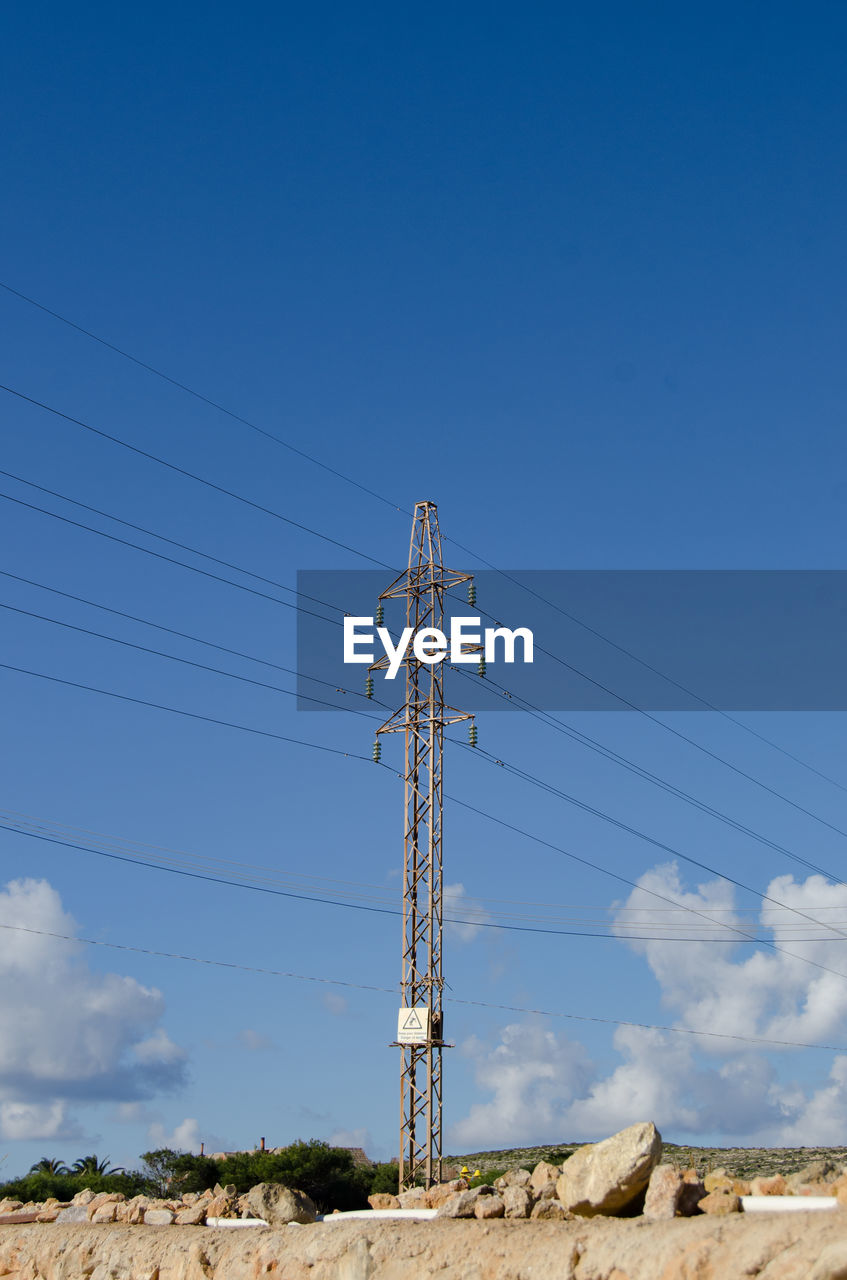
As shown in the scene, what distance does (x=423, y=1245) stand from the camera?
12.9 m

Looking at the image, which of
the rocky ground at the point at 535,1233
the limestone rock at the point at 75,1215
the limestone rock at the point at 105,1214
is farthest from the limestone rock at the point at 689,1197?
the limestone rock at the point at 75,1215

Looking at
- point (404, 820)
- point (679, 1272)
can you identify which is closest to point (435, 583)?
point (404, 820)

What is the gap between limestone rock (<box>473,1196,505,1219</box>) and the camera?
1317 centimetres

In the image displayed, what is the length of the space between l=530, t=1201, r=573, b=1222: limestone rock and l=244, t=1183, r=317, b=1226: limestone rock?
12.6ft

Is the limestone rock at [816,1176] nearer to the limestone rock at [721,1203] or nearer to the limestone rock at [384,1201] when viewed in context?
the limestone rock at [721,1203]

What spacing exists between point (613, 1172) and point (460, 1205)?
2226 mm

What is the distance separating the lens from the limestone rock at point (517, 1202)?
1297 cm

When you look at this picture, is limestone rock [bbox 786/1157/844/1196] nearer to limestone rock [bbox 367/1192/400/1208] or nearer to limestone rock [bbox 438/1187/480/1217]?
limestone rock [bbox 438/1187/480/1217]

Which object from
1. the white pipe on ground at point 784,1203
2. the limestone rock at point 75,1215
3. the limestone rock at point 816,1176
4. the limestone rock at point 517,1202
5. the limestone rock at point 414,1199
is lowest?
the limestone rock at point 75,1215

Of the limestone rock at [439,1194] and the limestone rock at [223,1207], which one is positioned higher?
the limestone rock at [439,1194]

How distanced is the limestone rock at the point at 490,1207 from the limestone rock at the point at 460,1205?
26cm

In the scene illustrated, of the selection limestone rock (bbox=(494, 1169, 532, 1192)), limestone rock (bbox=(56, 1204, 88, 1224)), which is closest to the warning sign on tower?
limestone rock (bbox=(56, 1204, 88, 1224))

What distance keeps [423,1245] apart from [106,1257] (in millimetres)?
6050

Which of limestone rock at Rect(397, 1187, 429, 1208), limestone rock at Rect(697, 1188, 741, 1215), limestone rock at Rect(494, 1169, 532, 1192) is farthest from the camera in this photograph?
limestone rock at Rect(397, 1187, 429, 1208)
